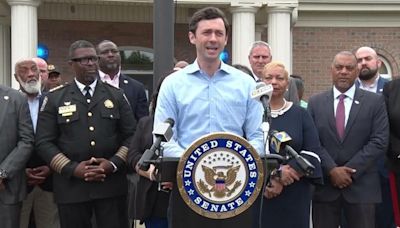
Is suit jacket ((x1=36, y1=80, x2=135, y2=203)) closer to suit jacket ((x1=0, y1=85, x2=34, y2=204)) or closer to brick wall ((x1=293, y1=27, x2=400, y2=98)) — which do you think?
suit jacket ((x1=0, y1=85, x2=34, y2=204))

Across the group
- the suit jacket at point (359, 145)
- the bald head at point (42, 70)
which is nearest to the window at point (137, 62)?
the bald head at point (42, 70)

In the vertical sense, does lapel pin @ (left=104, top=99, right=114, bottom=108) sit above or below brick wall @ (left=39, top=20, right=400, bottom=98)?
below

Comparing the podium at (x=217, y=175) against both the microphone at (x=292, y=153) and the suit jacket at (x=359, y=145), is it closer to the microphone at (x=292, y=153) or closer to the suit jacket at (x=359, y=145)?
the microphone at (x=292, y=153)

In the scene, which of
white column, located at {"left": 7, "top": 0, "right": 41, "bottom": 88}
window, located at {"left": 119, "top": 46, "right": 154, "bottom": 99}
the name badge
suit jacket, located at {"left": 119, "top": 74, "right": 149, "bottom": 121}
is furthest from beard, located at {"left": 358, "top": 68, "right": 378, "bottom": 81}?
window, located at {"left": 119, "top": 46, "right": 154, "bottom": 99}

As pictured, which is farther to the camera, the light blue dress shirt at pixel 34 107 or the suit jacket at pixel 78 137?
the light blue dress shirt at pixel 34 107

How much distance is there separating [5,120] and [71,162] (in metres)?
0.73

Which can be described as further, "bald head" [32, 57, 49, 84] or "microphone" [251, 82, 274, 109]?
"bald head" [32, 57, 49, 84]

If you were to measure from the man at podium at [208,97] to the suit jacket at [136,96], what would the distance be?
2.45m

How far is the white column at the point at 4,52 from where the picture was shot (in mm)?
13784

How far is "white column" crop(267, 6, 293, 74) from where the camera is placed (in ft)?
40.5

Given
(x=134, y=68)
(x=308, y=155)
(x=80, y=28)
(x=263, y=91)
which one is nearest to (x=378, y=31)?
(x=134, y=68)

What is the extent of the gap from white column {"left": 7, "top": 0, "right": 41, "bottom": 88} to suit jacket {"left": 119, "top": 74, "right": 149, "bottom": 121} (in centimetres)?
556

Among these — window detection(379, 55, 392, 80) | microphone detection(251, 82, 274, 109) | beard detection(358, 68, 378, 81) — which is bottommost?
microphone detection(251, 82, 274, 109)

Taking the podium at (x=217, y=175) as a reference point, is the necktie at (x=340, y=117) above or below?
above
